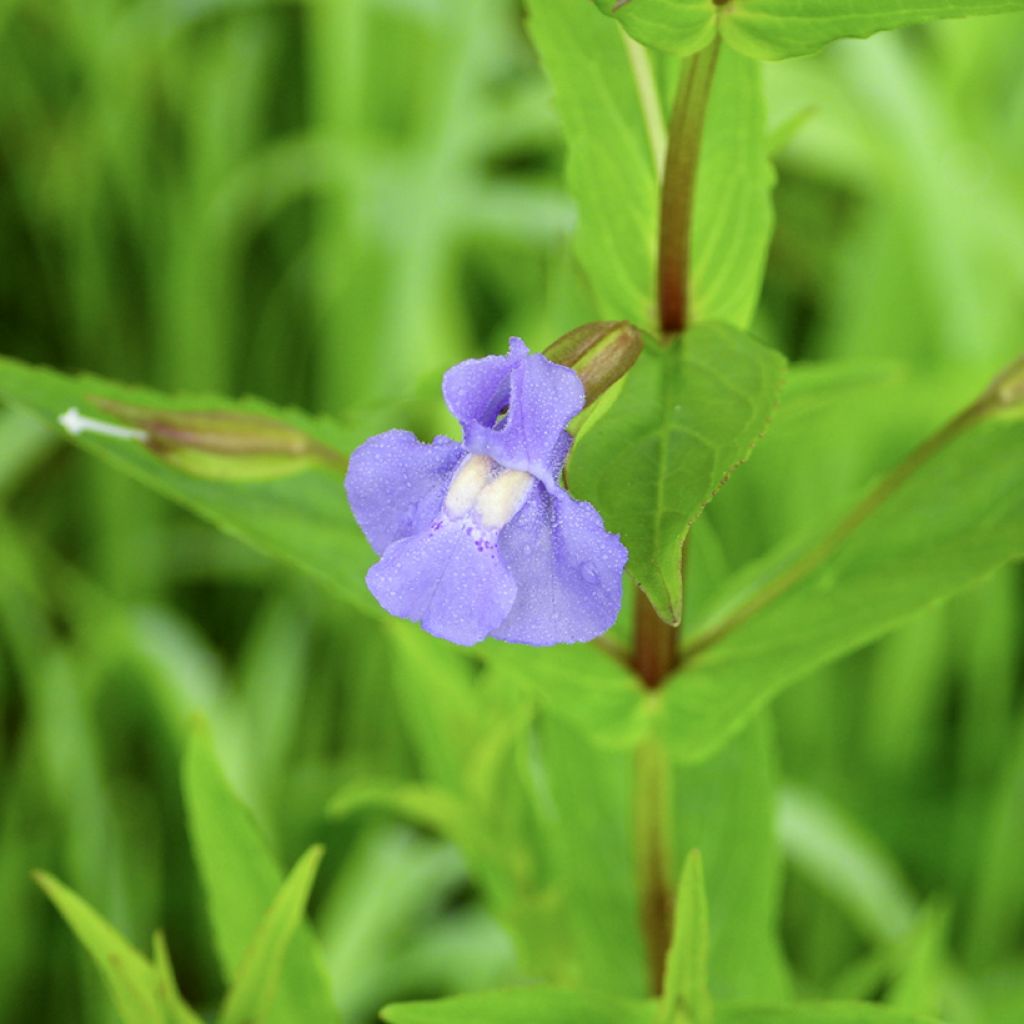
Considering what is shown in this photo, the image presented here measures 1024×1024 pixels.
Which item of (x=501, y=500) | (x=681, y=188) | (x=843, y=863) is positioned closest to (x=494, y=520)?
(x=501, y=500)

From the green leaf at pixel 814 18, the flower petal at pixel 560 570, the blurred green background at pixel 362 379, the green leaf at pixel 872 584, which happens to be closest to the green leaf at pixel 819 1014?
the green leaf at pixel 872 584

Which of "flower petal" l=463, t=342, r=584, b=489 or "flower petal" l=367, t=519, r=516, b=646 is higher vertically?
"flower petal" l=463, t=342, r=584, b=489

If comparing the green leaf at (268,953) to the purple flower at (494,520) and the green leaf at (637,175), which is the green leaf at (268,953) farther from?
the green leaf at (637,175)

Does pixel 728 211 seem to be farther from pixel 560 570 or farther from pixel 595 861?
pixel 595 861

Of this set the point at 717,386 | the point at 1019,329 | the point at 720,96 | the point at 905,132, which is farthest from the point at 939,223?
the point at 717,386

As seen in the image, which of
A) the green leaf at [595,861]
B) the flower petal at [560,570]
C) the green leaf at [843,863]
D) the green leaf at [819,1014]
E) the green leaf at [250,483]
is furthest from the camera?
the green leaf at [843,863]

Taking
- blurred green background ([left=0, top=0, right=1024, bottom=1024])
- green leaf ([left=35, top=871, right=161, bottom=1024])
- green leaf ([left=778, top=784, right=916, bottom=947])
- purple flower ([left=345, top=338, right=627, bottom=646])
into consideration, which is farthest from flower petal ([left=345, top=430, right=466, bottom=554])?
green leaf ([left=778, top=784, right=916, bottom=947])

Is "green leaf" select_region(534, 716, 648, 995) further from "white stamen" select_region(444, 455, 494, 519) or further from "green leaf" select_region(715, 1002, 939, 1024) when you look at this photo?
"white stamen" select_region(444, 455, 494, 519)
